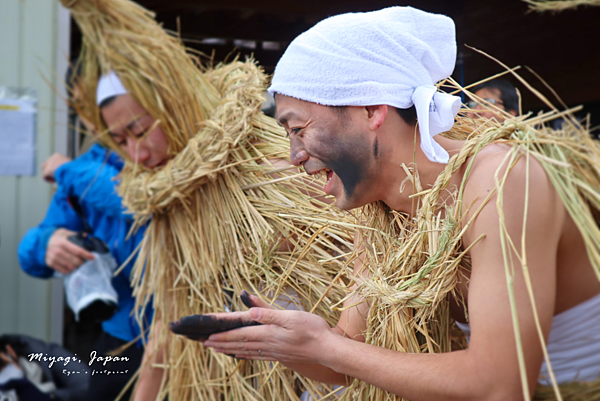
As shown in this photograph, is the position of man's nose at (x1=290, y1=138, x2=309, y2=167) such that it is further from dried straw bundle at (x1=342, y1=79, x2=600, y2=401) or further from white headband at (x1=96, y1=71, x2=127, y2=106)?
white headband at (x1=96, y1=71, x2=127, y2=106)

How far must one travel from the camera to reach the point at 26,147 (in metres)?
2.66

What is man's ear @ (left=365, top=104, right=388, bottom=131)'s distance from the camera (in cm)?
Answer: 101

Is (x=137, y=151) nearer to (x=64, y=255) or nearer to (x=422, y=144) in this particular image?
(x=64, y=255)

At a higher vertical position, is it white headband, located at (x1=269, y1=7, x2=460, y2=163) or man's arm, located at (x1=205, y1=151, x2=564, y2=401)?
white headband, located at (x1=269, y1=7, x2=460, y2=163)

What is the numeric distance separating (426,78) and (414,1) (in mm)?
1482

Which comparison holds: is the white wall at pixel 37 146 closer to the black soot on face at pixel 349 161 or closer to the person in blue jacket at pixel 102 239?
the person in blue jacket at pixel 102 239

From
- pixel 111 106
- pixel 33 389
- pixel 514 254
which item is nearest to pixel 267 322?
pixel 514 254

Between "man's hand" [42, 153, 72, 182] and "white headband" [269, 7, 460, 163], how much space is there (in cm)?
179

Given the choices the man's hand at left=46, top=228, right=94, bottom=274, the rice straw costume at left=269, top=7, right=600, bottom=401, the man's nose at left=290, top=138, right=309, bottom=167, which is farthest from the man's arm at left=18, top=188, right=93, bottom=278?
the rice straw costume at left=269, top=7, right=600, bottom=401

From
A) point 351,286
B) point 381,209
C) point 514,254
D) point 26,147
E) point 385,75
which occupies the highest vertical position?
point 385,75

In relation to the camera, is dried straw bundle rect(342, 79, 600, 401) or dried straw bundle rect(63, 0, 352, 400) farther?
dried straw bundle rect(63, 0, 352, 400)

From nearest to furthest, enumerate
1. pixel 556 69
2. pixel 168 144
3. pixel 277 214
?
pixel 277 214, pixel 168 144, pixel 556 69

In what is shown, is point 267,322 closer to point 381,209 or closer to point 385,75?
point 381,209

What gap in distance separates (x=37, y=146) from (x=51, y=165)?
0.30 metres
